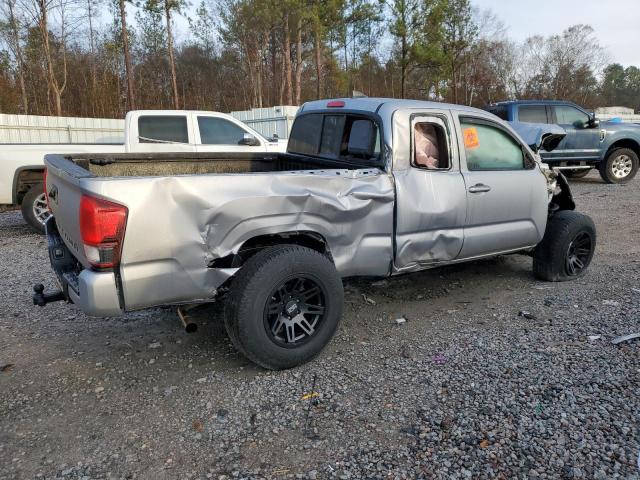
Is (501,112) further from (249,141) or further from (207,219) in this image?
(207,219)

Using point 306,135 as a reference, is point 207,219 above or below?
below

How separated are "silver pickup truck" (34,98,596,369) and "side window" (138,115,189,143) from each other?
4.15 meters

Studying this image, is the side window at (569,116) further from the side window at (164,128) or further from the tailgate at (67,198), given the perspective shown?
the tailgate at (67,198)

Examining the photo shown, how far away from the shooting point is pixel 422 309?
171 inches

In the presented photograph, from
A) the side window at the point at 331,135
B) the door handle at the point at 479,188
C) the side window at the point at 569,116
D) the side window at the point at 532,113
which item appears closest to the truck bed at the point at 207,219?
the side window at the point at 331,135

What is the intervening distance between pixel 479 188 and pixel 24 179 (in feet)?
22.2

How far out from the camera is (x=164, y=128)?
8625mm

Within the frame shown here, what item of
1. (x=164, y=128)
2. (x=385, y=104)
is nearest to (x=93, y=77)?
(x=164, y=128)

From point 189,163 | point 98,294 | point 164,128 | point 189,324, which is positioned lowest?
point 189,324

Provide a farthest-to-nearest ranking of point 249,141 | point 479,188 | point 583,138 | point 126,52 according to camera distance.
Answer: point 126,52, point 583,138, point 249,141, point 479,188

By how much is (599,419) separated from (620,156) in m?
11.9

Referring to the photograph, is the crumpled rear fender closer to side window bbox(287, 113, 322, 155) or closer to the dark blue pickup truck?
side window bbox(287, 113, 322, 155)

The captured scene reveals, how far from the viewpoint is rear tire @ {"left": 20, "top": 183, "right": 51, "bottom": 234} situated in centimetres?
745

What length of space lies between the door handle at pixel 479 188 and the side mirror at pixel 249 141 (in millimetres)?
5173
